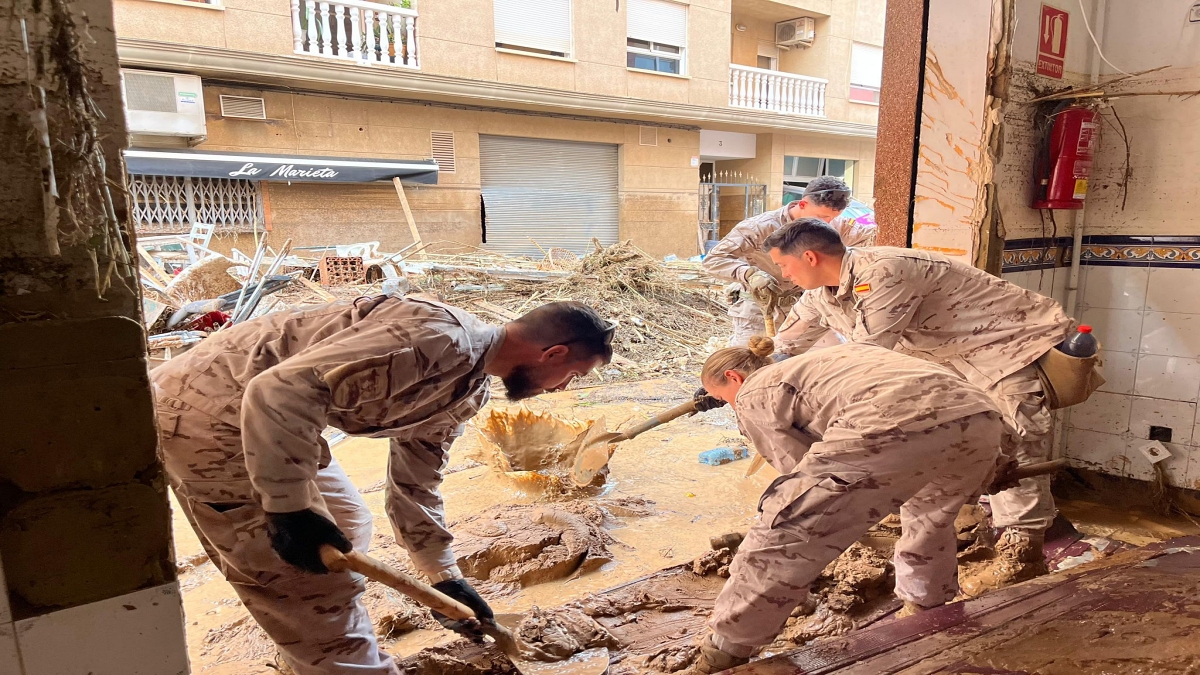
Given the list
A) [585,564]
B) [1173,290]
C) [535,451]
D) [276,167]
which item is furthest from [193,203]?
[1173,290]

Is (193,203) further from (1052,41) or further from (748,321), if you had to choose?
(1052,41)

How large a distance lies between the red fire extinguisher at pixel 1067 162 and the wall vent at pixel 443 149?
32.3 feet

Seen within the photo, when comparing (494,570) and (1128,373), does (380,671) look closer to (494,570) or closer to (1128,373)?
(494,570)

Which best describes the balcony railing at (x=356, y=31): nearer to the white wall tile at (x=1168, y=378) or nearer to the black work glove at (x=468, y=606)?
the black work glove at (x=468, y=606)

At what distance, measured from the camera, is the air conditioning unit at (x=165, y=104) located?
920cm

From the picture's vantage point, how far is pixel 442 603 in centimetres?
198

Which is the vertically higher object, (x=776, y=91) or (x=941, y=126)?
(x=776, y=91)

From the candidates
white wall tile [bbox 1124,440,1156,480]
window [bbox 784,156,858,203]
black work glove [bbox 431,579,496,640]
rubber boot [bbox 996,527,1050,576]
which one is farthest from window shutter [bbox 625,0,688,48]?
black work glove [bbox 431,579,496,640]

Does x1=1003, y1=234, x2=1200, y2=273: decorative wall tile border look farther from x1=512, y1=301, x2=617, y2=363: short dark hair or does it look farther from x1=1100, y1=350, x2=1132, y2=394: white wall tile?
x1=512, y1=301, x2=617, y2=363: short dark hair

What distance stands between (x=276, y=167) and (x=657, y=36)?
25.5 feet

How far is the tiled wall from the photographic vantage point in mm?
3637

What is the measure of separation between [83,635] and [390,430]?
90 cm

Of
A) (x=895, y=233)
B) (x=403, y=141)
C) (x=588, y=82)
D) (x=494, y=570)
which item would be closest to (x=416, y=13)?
(x=403, y=141)

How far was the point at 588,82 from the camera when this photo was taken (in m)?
12.9
